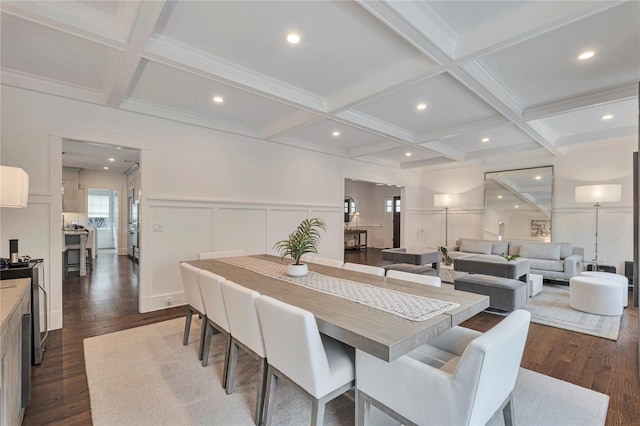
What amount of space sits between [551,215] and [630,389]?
5.03 m

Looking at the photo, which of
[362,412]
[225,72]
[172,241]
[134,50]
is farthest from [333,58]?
[172,241]

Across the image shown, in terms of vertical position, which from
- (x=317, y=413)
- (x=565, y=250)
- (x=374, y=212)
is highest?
(x=374, y=212)

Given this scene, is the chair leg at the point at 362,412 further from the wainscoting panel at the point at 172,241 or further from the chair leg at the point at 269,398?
the wainscoting panel at the point at 172,241

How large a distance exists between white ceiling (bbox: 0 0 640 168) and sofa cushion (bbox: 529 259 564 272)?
2.43 metres

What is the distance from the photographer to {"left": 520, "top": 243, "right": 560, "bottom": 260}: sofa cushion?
5.44 m

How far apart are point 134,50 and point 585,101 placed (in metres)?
4.69

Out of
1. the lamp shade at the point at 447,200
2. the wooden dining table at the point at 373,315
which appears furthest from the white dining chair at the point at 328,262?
the lamp shade at the point at 447,200

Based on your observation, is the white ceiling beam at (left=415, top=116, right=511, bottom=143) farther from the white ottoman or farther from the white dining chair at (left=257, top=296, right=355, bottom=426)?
the white dining chair at (left=257, top=296, right=355, bottom=426)

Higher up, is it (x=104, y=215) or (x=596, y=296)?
(x=104, y=215)

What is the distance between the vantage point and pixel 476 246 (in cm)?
649

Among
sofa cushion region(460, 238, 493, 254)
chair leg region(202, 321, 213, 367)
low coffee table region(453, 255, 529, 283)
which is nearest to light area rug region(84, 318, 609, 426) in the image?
chair leg region(202, 321, 213, 367)

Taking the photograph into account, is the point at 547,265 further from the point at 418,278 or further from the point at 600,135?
the point at 418,278

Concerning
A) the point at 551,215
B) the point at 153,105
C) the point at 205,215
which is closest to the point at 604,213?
the point at 551,215

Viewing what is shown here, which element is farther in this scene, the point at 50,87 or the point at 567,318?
the point at 567,318
